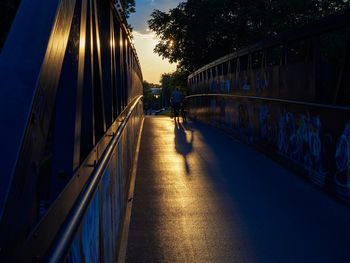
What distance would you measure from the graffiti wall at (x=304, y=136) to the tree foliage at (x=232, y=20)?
2649cm

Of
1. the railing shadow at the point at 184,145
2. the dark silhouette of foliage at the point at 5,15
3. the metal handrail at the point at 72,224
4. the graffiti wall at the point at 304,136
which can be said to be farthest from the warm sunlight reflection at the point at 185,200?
the dark silhouette of foliage at the point at 5,15

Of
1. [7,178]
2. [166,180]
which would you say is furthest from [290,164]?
[7,178]

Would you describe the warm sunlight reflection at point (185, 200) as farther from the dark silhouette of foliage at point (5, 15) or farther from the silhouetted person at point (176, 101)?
the silhouetted person at point (176, 101)

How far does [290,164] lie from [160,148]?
4.78 metres

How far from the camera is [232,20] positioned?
40844 mm

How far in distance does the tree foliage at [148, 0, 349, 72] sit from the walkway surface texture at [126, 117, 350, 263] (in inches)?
1177

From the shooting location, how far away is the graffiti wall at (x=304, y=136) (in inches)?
284

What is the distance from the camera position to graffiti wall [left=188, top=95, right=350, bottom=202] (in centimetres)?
720

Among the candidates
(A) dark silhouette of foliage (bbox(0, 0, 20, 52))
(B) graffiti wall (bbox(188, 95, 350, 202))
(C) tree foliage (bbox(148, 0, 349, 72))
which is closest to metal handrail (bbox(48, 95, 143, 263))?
(A) dark silhouette of foliage (bbox(0, 0, 20, 52))

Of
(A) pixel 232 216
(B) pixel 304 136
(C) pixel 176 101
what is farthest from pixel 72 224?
(C) pixel 176 101

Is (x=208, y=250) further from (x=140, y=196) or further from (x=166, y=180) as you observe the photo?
(x=166, y=180)

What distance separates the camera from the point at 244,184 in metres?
8.73

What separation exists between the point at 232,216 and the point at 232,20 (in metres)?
35.6

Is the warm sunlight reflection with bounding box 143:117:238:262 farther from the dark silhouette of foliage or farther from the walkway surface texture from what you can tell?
the dark silhouette of foliage
